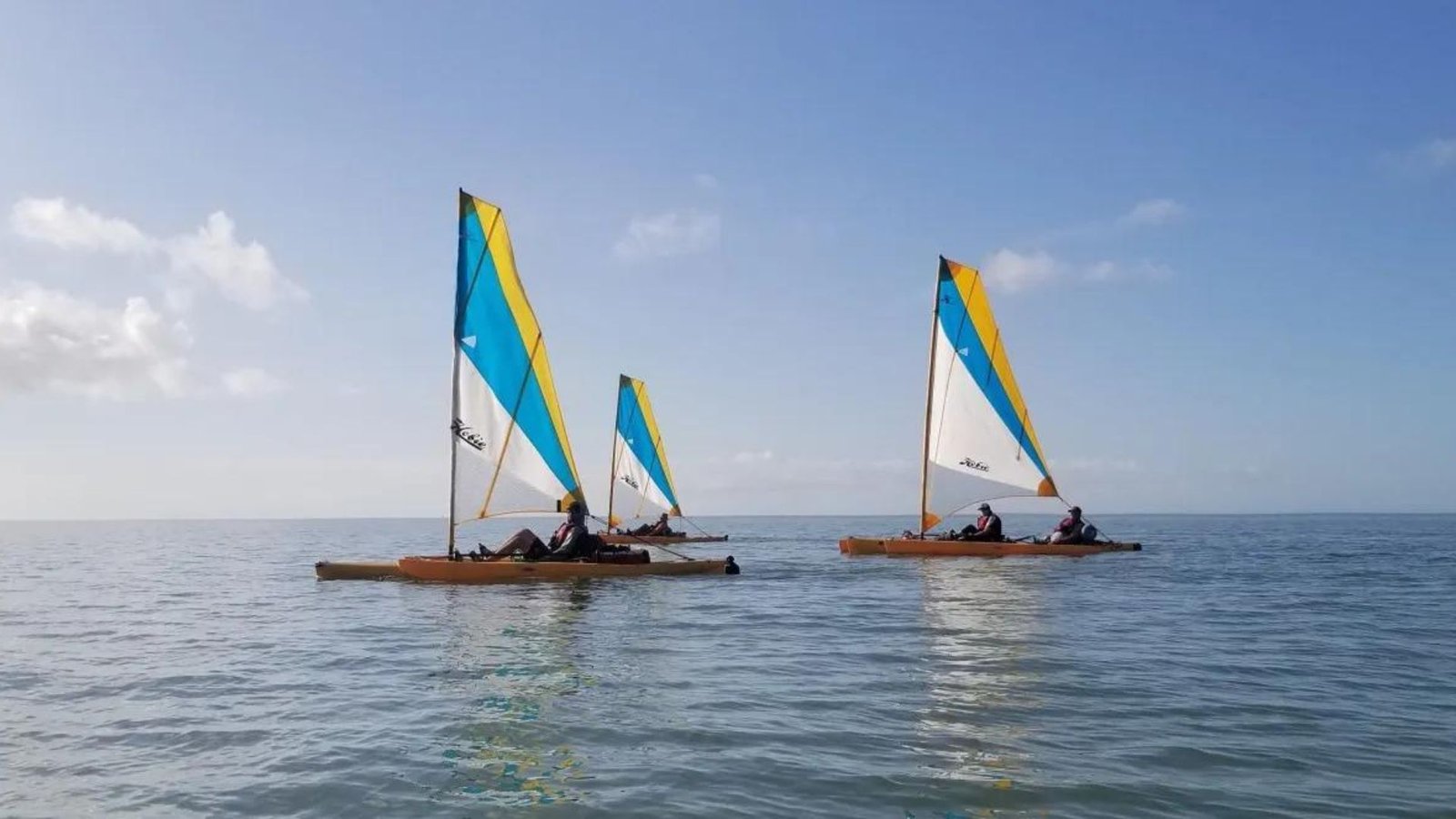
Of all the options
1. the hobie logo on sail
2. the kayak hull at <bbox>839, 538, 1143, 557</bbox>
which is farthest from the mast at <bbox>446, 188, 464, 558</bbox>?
the kayak hull at <bbox>839, 538, 1143, 557</bbox>

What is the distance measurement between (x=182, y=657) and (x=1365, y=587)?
28956mm

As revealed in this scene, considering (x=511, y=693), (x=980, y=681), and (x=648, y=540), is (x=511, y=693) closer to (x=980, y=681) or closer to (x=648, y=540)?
(x=980, y=681)

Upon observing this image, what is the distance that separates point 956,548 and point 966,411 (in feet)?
19.8

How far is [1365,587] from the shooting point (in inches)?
1131

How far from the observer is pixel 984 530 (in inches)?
1529

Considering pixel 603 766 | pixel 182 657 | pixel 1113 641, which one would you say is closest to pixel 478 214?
pixel 182 657

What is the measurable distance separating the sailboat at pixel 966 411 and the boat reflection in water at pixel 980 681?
44.4 feet

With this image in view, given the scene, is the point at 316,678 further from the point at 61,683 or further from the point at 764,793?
the point at 764,793

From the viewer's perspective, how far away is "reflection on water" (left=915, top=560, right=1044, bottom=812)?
9.52m

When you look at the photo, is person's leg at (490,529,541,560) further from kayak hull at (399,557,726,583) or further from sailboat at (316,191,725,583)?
sailboat at (316,191,725,583)

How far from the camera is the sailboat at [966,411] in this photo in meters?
40.6

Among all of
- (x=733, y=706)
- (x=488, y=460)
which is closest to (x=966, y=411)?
(x=488, y=460)

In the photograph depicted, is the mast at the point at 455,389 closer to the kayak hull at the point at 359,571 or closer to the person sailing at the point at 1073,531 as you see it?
the kayak hull at the point at 359,571

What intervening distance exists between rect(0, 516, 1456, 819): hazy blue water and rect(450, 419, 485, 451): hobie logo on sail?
200 inches
